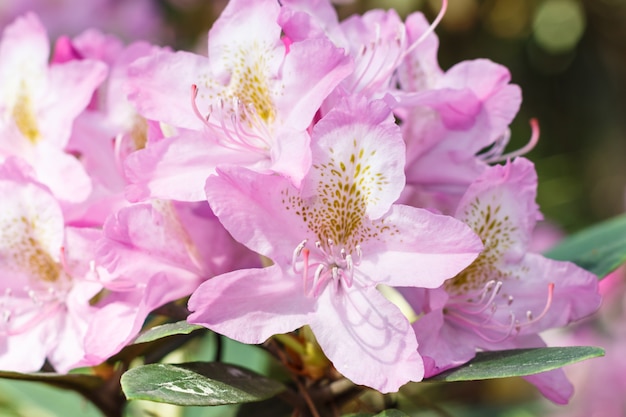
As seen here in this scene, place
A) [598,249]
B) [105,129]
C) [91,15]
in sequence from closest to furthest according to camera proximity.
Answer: [105,129]
[598,249]
[91,15]

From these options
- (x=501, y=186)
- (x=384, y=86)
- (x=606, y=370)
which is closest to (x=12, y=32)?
(x=384, y=86)

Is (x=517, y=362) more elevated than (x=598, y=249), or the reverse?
(x=517, y=362)

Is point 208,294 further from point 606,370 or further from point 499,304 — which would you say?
point 606,370

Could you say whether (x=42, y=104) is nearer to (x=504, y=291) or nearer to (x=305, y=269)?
(x=305, y=269)

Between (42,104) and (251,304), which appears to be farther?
(42,104)

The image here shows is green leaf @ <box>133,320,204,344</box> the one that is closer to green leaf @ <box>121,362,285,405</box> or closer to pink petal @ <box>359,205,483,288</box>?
green leaf @ <box>121,362,285,405</box>

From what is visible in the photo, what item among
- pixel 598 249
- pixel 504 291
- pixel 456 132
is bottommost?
pixel 598 249

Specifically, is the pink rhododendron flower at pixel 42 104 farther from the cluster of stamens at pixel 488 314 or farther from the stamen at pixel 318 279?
the cluster of stamens at pixel 488 314

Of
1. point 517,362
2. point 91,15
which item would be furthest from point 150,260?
point 91,15
